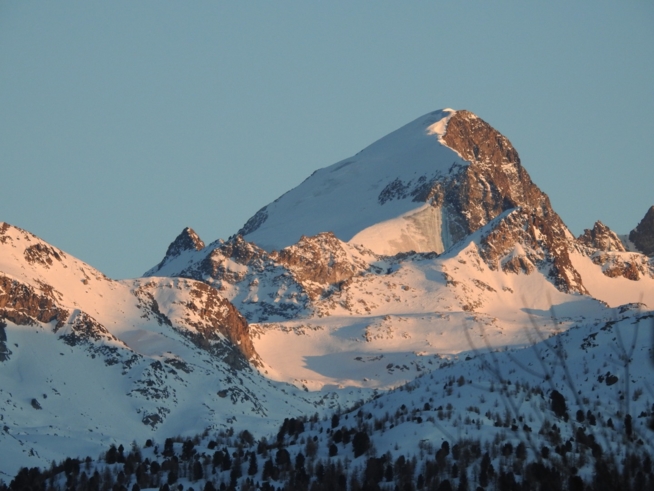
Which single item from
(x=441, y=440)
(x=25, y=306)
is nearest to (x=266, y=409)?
(x=25, y=306)

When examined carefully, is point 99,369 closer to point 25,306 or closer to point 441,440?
point 25,306

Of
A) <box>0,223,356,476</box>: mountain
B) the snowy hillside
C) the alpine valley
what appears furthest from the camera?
<box>0,223,356,476</box>: mountain

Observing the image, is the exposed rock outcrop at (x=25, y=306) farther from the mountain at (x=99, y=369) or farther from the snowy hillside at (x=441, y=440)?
the snowy hillside at (x=441, y=440)

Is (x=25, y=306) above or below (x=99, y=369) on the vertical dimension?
above

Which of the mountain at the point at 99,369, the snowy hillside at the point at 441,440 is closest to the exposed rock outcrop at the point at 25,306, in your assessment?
the mountain at the point at 99,369

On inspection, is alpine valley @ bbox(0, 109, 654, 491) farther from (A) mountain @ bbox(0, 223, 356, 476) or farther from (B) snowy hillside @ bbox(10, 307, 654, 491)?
(A) mountain @ bbox(0, 223, 356, 476)

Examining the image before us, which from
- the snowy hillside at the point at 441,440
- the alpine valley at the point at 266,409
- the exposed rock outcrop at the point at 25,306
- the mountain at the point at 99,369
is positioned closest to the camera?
the alpine valley at the point at 266,409

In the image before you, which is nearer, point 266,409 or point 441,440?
point 441,440

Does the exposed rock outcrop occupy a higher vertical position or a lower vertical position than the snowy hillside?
higher

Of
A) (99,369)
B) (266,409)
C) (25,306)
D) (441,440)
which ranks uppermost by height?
(25,306)

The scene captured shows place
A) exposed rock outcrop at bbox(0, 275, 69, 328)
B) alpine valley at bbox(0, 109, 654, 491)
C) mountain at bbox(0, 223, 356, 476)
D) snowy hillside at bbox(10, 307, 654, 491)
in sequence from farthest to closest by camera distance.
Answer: exposed rock outcrop at bbox(0, 275, 69, 328) → mountain at bbox(0, 223, 356, 476) → snowy hillside at bbox(10, 307, 654, 491) → alpine valley at bbox(0, 109, 654, 491)

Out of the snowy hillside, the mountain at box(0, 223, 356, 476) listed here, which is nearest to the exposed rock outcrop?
the mountain at box(0, 223, 356, 476)

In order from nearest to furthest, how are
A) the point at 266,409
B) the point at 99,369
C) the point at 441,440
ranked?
the point at 441,440, the point at 99,369, the point at 266,409

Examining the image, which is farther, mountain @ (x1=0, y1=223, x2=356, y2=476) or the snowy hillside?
mountain @ (x1=0, y1=223, x2=356, y2=476)
